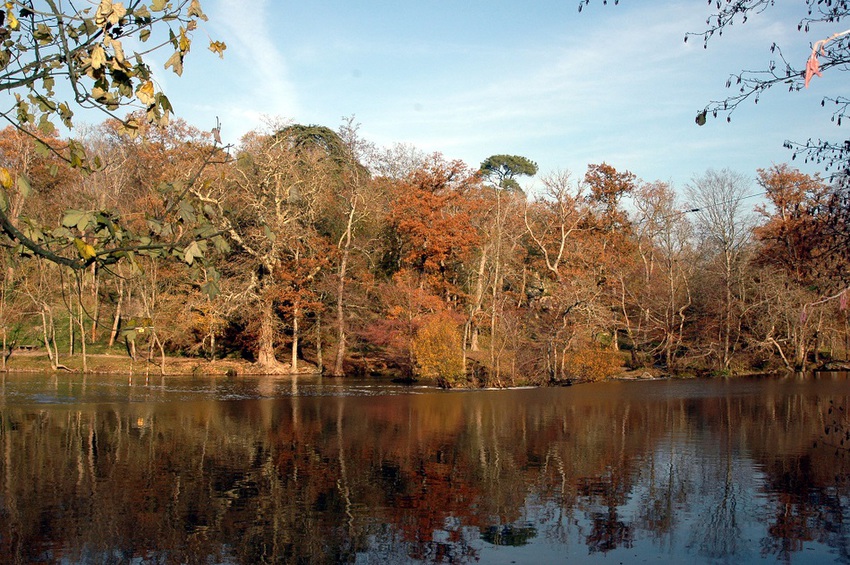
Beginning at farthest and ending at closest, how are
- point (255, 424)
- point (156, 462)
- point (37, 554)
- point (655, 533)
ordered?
point (255, 424) → point (156, 462) → point (655, 533) → point (37, 554)

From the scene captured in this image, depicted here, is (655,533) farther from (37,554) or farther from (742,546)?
(37,554)

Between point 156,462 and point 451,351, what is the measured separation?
2253cm

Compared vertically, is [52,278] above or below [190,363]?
above

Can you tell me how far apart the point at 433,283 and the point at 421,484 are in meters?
31.9

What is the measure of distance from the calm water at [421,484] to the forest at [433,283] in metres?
12.8

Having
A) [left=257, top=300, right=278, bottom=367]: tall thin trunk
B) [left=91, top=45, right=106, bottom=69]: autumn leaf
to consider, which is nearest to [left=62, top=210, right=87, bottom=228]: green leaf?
[left=91, top=45, right=106, bottom=69]: autumn leaf

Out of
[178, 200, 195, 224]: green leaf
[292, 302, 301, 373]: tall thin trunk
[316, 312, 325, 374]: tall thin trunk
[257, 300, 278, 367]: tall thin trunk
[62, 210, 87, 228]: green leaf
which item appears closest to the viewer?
[62, 210, 87, 228]: green leaf

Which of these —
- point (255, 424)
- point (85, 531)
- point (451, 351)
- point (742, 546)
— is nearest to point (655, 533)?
point (742, 546)

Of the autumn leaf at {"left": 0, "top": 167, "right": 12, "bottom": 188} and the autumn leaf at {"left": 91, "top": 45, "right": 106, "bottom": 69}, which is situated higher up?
the autumn leaf at {"left": 91, "top": 45, "right": 106, "bottom": 69}

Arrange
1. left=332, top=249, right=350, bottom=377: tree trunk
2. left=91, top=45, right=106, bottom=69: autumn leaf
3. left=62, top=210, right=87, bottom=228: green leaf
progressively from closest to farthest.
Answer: left=91, top=45, right=106, bottom=69: autumn leaf → left=62, top=210, right=87, bottom=228: green leaf → left=332, top=249, right=350, bottom=377: tree trunk

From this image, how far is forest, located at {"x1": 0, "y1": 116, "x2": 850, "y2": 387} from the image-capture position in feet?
131

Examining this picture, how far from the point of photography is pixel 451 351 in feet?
123

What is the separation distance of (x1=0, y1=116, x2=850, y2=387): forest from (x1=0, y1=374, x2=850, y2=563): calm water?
12.8m

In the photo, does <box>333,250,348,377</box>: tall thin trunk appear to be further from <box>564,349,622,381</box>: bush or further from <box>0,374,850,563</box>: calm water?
<box>0,374,850,563</box>: calm water
